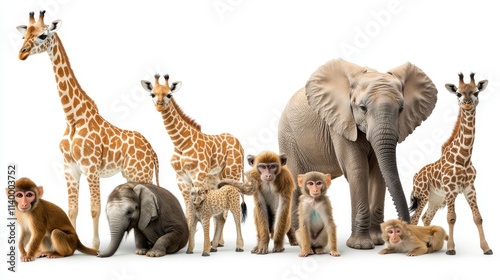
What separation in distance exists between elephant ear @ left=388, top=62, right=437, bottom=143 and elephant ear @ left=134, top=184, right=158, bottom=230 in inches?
83.1

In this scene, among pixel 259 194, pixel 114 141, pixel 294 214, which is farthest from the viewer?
pixel 294 214

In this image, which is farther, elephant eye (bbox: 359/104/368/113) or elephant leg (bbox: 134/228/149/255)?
elephant eye (bbox: 359/104/368/113)

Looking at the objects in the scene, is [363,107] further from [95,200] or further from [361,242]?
[95,200]

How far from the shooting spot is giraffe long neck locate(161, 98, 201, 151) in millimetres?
7598

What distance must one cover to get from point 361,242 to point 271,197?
0.92 m

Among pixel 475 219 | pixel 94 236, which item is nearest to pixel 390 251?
pixel 475 219

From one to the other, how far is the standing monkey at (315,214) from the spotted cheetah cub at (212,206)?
45cm

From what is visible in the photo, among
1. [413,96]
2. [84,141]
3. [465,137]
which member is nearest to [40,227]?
[84,141]

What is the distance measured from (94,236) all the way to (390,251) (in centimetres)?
240

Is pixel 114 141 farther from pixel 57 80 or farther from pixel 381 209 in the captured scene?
pixel 381 209

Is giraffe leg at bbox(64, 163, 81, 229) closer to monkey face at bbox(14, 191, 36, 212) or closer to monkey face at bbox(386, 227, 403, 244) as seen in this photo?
monkey face at bbox(14, 191, 36, 212)

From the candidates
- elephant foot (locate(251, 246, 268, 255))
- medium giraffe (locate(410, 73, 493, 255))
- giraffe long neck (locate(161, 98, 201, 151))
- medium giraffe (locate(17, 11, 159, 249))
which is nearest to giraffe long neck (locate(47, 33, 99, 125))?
medium giraffe (locate(17, 11, 159, 249))

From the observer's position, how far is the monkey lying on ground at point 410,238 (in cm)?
688

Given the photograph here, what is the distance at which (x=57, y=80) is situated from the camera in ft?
24.8
